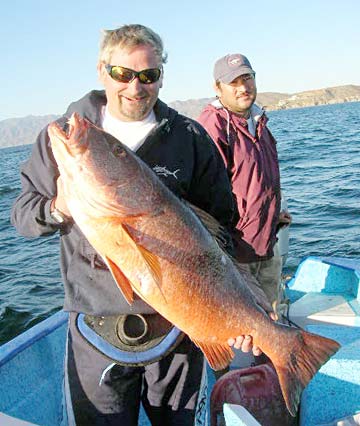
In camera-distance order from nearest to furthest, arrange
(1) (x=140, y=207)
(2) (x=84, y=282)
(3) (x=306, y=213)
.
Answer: (1) (x=140, y=207)
(2) (x=84, y=282)
(3) (x=306, y=213)

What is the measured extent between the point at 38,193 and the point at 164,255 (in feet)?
2.97

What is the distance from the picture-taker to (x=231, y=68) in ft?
16.4

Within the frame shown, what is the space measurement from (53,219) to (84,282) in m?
0.45

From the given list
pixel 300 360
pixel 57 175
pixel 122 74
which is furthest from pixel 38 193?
pixel 300 360

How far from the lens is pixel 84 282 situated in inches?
113

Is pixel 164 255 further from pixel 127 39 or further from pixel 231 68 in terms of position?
pixel 231 68

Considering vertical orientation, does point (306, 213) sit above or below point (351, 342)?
below

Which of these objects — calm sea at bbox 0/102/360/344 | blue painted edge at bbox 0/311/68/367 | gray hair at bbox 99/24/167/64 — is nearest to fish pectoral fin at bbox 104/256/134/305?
gray hair at bbox 99/24/167/64

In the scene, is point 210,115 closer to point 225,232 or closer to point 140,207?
point 225,232

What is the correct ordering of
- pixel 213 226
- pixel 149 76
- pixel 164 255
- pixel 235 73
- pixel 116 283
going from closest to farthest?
pixel 164 255
pixel 116 283
pixel 149 76
pixel 213 226
pixel 235 73

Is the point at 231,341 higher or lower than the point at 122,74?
lower

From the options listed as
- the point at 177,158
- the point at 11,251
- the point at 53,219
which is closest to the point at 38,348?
the point at 53,219

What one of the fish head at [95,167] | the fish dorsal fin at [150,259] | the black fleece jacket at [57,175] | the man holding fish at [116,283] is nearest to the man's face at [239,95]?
the black fleece jacket at [57,175]

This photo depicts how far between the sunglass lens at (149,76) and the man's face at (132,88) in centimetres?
2
